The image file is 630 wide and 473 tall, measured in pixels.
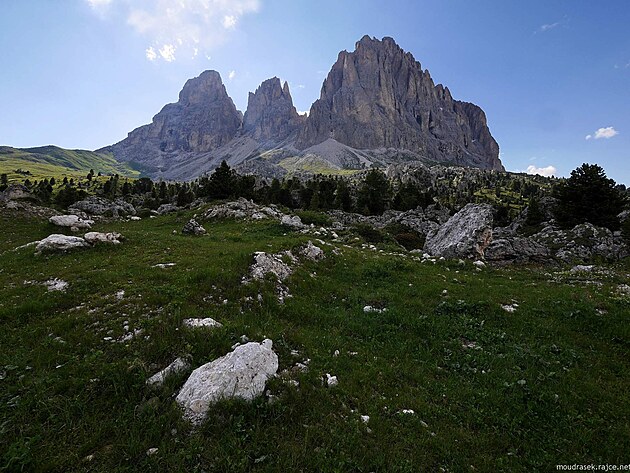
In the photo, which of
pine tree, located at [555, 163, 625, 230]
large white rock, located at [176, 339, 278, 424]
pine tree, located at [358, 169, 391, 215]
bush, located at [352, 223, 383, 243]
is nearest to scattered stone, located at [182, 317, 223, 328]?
large white rock, located at [176, 339, 278, 424]

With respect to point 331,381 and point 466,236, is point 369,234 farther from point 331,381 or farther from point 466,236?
point 331,381

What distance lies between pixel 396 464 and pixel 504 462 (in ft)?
8.30

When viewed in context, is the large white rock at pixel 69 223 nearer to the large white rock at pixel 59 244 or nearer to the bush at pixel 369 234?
the large white rock at pixel 59 244

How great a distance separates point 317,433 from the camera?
22.4ft

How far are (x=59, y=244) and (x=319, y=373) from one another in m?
18.6

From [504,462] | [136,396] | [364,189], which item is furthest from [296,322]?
[364,189]

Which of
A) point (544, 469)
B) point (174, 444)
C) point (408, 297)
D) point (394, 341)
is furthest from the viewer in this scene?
point (408, 297)

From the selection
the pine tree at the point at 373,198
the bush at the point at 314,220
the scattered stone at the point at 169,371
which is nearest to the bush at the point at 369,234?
the bush at the point at 314,220

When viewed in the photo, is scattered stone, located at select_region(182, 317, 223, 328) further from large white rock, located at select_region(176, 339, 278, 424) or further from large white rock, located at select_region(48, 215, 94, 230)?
large white rock, located at select_region(48, 215, 94, 230)

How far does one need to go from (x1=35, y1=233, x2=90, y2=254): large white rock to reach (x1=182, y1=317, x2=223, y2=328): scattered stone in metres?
13.3

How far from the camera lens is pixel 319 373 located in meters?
8.86

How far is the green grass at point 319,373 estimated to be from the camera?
6.30 metres

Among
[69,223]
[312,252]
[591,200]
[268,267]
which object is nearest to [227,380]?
[268,267]

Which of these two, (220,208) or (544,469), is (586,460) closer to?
(544,469)
